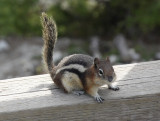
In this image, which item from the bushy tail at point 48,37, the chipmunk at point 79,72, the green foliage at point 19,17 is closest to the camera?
the chipmunk at point 79,72

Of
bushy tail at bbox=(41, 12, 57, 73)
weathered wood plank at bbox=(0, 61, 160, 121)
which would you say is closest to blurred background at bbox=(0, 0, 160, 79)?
bushy tail at bbox=(41, 12, 57, 73)

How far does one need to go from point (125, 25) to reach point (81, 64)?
4242 millimetres

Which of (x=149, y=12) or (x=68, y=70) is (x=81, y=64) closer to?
(x=68, y=70)

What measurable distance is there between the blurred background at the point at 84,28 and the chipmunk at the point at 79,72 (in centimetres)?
346

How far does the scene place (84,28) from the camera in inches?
258

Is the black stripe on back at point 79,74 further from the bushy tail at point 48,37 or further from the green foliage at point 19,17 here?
the green foliage at point 19,17

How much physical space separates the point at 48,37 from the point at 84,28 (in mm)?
4237

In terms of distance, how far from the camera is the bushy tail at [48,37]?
2.23 m

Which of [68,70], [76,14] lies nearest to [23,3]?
[76,14]

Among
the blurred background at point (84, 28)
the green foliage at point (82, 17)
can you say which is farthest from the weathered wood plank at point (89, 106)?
the green foliage at point (82, 17)

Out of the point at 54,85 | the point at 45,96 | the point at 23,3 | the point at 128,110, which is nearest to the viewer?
the point at 128,110

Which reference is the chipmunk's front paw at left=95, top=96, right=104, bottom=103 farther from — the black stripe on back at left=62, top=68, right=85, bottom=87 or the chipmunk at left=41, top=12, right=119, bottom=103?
the black stripe on back at left=62, top=68, right=85, bottom=87

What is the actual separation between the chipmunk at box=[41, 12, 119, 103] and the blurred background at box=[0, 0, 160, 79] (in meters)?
3.46

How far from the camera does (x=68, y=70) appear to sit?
7.09 ft
